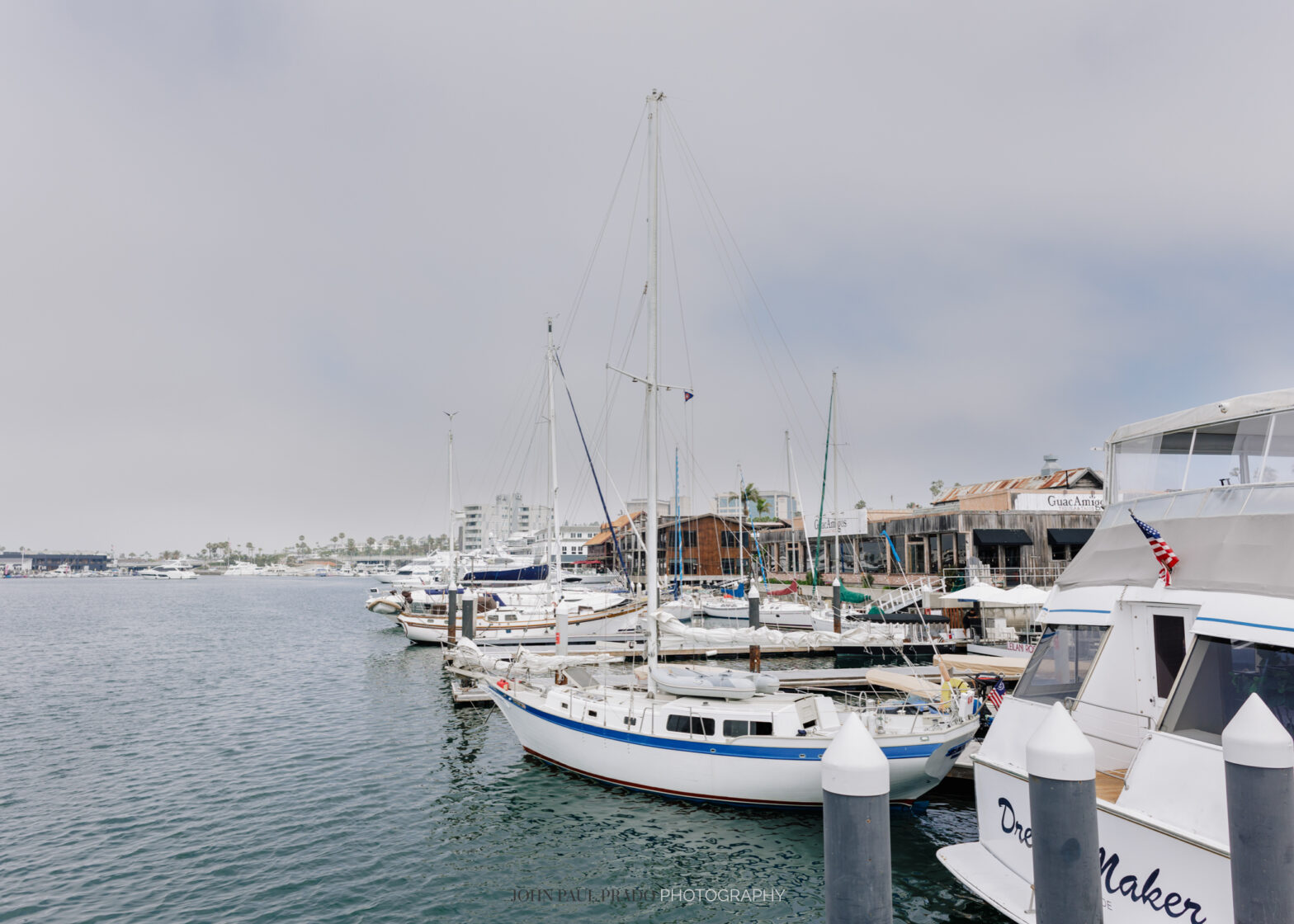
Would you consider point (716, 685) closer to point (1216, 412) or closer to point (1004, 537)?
point (1216, 412)

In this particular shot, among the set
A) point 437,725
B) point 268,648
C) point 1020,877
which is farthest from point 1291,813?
point 268,648

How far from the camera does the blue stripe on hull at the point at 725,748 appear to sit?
14.5 meters

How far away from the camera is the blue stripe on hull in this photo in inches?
573

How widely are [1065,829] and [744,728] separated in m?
10.4

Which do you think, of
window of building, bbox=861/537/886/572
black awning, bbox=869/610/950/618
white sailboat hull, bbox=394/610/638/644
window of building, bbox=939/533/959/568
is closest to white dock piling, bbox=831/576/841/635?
black awning, bbox=869/610/950/618

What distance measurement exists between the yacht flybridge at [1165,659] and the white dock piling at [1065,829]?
6.75 ft

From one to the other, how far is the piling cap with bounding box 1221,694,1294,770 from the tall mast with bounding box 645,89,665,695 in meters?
13.2

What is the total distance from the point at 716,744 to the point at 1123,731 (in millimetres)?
8216

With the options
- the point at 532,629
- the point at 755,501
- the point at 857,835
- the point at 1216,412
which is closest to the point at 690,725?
the point at 857,835

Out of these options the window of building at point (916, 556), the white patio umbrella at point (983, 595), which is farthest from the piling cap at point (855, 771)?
the window of building at point (916, 556)

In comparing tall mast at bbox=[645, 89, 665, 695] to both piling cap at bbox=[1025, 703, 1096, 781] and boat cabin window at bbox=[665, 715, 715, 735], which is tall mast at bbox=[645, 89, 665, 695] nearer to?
boat cabin window at bbox=[665, 715, 715, 735]

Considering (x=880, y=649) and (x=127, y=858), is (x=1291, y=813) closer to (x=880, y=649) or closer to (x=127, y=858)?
(x=127, y=858)

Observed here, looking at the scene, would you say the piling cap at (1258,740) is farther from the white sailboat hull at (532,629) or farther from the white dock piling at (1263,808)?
the white sailboat hull at (532,629)

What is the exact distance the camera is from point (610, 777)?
17.0 meters
